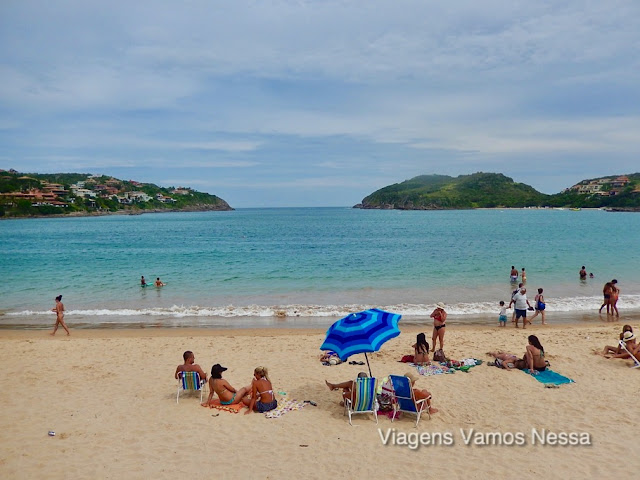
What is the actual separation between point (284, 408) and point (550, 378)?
20.6ft

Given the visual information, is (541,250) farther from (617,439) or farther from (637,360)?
(617,439)

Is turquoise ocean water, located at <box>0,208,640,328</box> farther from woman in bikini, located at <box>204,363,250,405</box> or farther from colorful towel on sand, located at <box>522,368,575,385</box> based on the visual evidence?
woman in bikini, located at <box>204,363,250,405</box>

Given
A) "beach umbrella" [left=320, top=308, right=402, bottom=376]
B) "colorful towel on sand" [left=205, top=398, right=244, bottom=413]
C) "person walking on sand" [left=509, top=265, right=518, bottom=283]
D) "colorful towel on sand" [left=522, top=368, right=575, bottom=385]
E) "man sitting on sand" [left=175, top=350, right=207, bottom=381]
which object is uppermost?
"beach umbrella" [left=320, top=308, right=402, bottom=376]

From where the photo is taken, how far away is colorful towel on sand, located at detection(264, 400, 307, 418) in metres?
8.17

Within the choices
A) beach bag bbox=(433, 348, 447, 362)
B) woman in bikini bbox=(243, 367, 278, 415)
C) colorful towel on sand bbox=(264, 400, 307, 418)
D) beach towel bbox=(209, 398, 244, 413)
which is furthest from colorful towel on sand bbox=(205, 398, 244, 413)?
beach bag bbox=(433, 348, 447, 362)

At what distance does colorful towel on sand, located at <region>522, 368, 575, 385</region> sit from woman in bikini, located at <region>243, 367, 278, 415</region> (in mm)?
6191

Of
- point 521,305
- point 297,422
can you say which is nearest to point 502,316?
point 521,305

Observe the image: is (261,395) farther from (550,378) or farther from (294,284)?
(294,284)

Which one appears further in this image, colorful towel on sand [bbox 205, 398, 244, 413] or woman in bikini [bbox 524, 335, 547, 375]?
woman in bikini [bbox 524, 335, 547, 375]

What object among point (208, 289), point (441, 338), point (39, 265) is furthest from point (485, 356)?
point (39, 265)

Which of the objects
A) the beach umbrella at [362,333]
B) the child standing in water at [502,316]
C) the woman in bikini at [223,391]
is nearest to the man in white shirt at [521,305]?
the child standing in water at [502,316]

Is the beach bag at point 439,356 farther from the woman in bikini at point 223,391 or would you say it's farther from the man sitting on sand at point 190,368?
the man sitting on sand at point 190,368

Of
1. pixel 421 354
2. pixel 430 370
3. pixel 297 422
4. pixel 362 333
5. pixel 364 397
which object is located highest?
pixel 362 333

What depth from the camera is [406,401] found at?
26.0 ft
